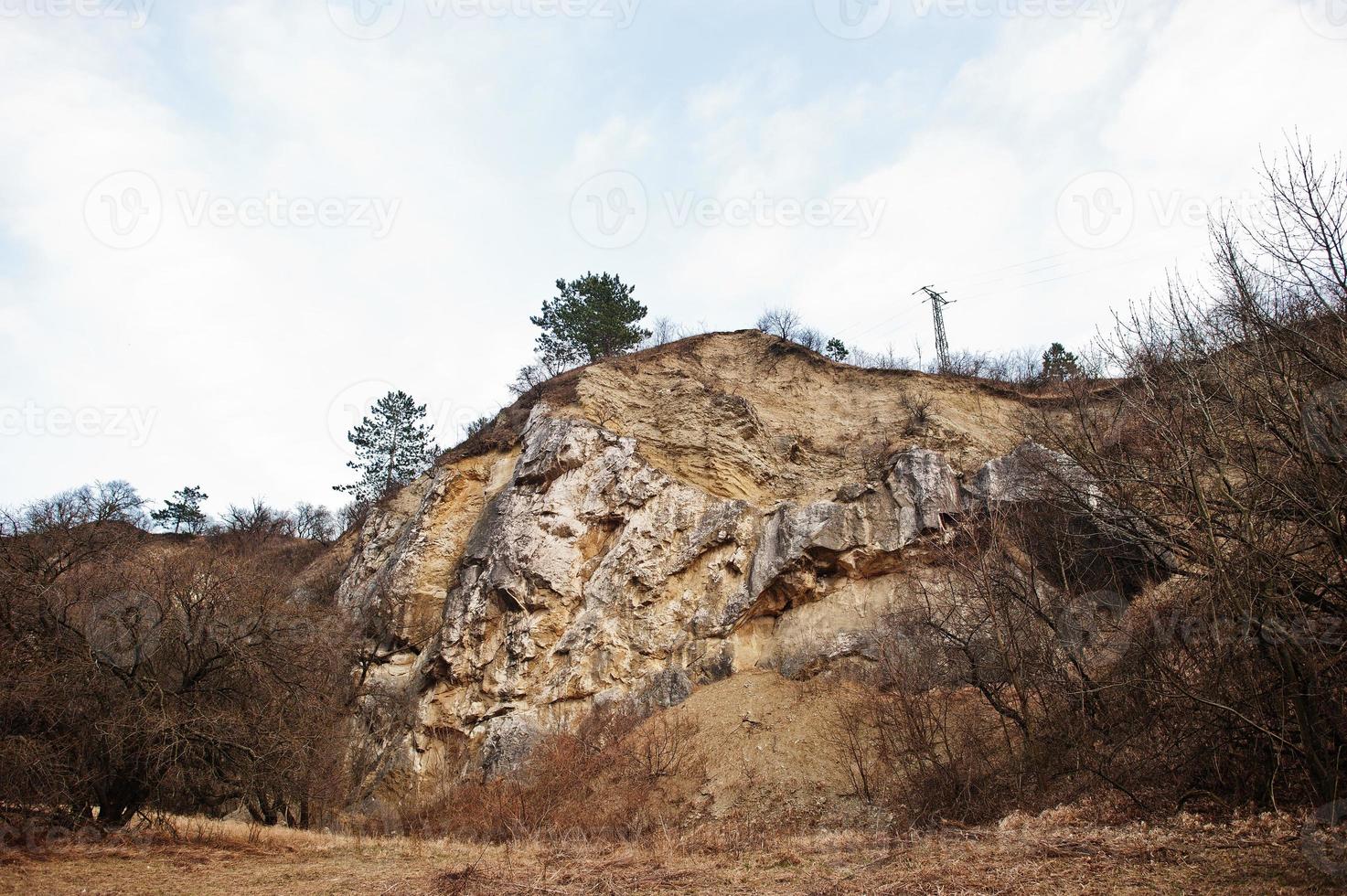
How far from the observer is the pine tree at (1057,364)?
28578 millimetres

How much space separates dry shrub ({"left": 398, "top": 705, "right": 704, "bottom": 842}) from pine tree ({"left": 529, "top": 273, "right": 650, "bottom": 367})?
19.6 meters

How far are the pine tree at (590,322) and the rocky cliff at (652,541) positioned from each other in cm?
699

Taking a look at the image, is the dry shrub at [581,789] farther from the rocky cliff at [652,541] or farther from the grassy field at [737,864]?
Result: the grassy field at [737,864]

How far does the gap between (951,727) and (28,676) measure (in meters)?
15.4

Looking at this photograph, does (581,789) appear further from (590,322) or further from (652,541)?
(590,322)

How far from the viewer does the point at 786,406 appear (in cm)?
2955

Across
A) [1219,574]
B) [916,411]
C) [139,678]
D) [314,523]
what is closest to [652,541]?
[916,411]

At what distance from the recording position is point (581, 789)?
1755 centimetres

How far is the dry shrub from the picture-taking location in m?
16.4

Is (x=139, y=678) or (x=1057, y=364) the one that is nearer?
(x=139, y=678)

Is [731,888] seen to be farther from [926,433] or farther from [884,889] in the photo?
[926,433]

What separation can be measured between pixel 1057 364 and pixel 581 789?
25.3 m

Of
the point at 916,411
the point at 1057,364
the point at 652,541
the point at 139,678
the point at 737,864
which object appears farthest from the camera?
the point at 1057,364

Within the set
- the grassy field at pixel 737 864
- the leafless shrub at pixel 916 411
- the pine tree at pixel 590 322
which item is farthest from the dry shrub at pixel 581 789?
the pine tree at pixel 590 322
